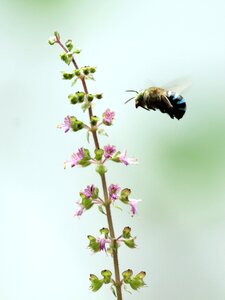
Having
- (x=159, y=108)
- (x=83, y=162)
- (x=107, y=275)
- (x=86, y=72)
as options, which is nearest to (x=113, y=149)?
(x=83, y=162)

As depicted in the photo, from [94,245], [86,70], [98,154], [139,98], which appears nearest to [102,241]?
[94,245]

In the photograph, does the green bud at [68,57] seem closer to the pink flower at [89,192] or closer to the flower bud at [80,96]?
the flower bud at [80,96]

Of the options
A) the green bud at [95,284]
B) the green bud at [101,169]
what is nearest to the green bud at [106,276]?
the green bud at [95,284]

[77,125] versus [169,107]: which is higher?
[169,107]

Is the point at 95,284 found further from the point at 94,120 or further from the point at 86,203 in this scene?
the point at 94,120

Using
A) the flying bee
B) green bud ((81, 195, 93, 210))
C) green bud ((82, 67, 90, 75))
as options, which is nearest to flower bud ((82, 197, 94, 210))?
green bud ((81, 195, 93, 210))

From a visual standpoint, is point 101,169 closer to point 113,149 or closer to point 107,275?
point 113,149

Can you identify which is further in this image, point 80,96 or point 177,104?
point 177,104
